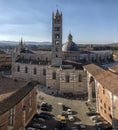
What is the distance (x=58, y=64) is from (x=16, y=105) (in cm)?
3236

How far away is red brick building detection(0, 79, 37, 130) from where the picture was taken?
27.4 metres

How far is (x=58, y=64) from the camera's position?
62.3 m

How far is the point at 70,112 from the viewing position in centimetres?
4403

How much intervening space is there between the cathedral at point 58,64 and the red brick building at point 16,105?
15981 millimetres

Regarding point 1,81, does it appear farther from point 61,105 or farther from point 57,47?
point 57,47

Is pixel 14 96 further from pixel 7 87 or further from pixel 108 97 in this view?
pixel 108 97

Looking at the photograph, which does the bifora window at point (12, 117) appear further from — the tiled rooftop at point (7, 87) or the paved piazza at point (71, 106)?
the paved piazza at point (71, 106)

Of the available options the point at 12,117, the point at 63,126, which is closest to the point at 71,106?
the point at 63,126

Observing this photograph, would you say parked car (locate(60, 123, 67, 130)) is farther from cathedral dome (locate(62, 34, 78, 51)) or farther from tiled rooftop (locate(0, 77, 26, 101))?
cathedral dome (locate(62, 34, 78, 51))

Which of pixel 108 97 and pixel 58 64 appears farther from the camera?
pixel 58 64

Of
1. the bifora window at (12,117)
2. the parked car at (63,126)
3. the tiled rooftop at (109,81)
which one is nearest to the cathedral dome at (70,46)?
the tiled rooftop at (109,81)

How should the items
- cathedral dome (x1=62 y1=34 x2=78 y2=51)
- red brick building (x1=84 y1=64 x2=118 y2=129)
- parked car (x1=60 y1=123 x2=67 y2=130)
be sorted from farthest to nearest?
cathedral dome (x1=62 y1=34 x2=78 y2=51) < parked car (x1=60 y1=123 x2=67 y2=130) < red brick building (x1=84 y1=64 x2=118 y2=129)

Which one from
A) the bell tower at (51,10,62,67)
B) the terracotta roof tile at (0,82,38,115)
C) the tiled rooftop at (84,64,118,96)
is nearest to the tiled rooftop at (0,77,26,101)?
the terracotta roof tile at (0,82,38,115)

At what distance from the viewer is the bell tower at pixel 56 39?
62.2m
